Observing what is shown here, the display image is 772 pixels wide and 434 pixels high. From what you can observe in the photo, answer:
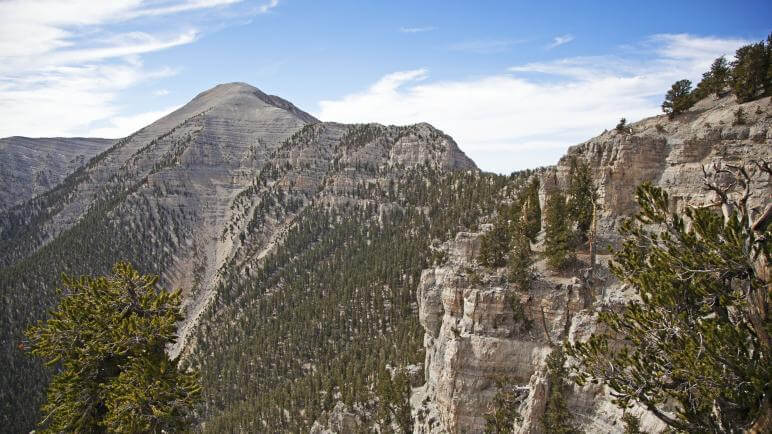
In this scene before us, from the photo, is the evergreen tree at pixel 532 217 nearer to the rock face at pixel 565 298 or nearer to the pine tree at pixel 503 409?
the rock face at pixel 565 298

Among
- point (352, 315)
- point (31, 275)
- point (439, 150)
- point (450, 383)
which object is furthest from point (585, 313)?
point (31, 275)

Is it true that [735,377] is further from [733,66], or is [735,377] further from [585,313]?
[733,66]

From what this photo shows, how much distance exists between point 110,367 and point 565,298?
30930 mm

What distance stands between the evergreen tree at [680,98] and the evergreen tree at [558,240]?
1496 centimetres

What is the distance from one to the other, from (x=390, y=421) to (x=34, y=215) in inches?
8130

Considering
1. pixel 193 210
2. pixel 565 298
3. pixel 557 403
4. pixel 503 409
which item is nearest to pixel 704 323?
pixel 557 403

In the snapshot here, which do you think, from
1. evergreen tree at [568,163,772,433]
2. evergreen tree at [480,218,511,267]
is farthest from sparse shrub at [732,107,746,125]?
evergreen tree at [568,163,772,433]

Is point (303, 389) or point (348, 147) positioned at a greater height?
point (348, 147)

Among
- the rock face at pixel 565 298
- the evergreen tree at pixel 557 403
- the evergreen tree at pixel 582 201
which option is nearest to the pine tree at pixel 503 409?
the rock face at pixel 565 298

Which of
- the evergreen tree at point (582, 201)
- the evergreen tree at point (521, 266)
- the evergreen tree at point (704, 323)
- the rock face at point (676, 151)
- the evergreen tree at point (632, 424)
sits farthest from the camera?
the evergreen tree at point (582, 201)

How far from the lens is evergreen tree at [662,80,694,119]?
1639 inches

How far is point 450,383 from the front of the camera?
3862 cm

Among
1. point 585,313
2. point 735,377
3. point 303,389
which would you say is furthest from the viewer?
point 303,389

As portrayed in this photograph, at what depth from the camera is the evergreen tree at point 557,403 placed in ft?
101
